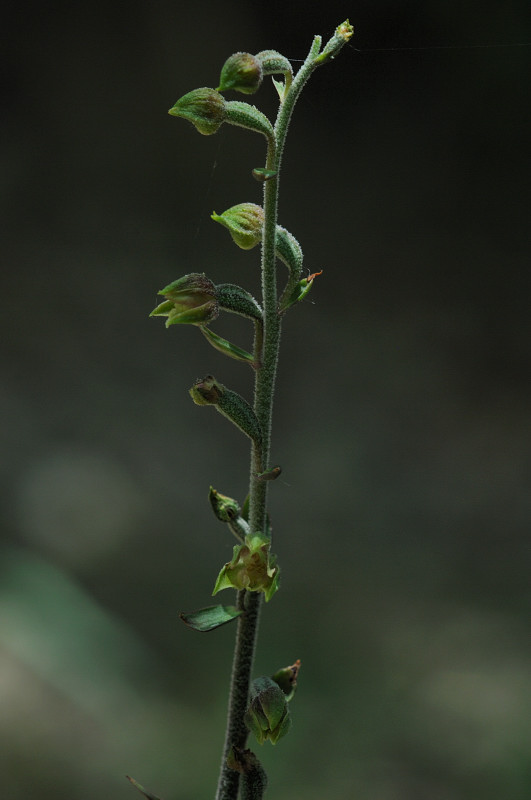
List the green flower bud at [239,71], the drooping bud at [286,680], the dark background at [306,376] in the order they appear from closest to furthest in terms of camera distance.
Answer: the green flower bud at [239,71]
the drooping bud at [286,680]
the dark background at [306,376]

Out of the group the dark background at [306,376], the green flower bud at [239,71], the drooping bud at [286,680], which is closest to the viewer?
the green flower bud at [239,71]

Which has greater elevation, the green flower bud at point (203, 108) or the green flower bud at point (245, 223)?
the green flower bud at point (203, 108)

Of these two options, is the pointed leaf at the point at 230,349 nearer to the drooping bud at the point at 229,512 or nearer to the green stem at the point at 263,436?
the green stem at the point at 263,436

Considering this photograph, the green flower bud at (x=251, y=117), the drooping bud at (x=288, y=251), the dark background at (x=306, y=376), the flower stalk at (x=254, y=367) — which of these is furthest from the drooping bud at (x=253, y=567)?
the dark background at (x=306, y=376)

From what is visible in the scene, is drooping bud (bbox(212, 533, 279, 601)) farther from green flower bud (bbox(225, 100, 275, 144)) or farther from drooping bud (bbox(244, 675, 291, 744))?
green flower bud (bbox(225, 100, 275, 144))

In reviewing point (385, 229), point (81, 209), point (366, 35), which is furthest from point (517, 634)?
point (81, 209)

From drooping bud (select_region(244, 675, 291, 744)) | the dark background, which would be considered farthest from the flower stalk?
the dark background

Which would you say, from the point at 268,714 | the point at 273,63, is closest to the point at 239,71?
the point at 273,63

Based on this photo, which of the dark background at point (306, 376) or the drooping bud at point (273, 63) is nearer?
the drooping bud at point (273, 63)
